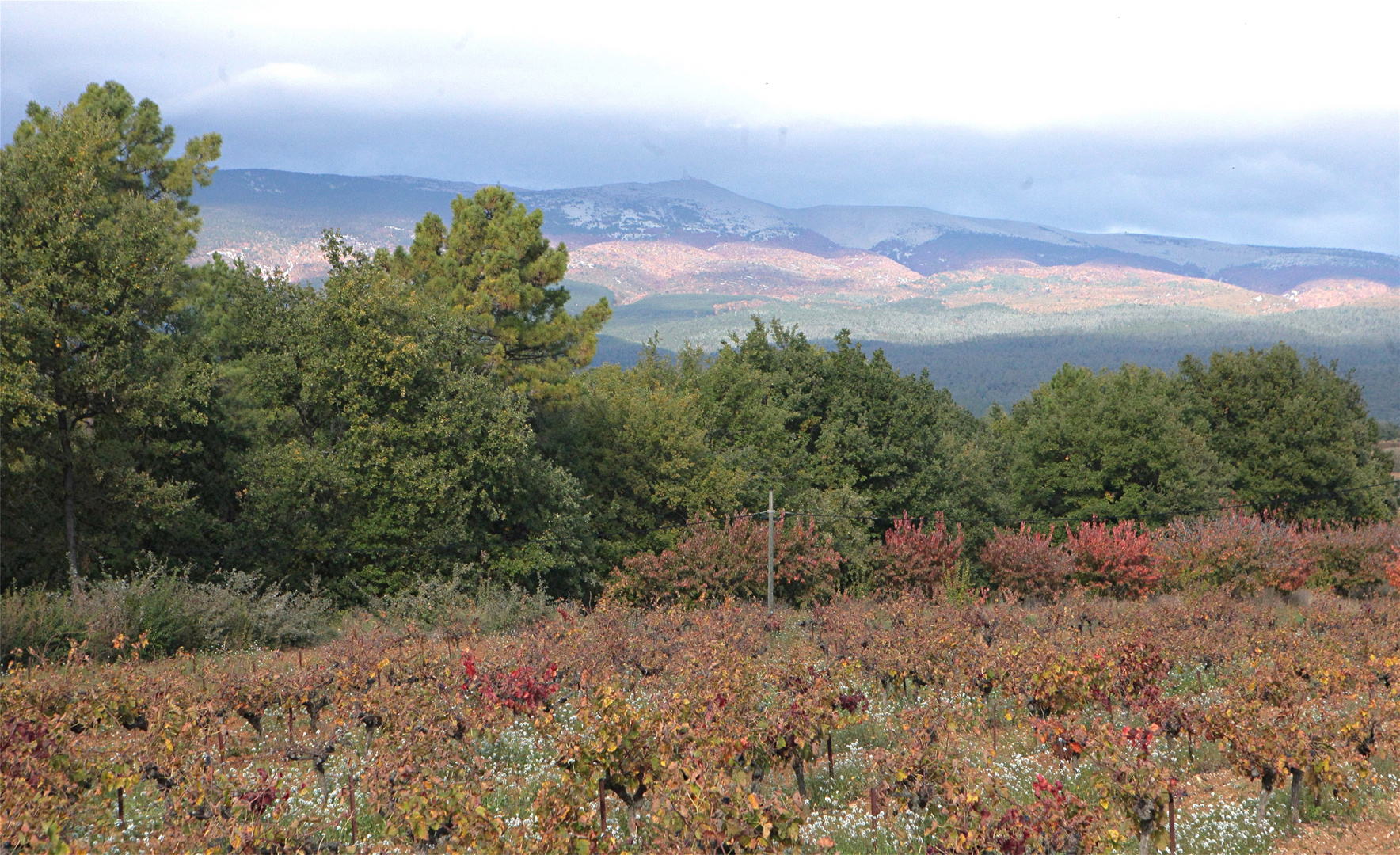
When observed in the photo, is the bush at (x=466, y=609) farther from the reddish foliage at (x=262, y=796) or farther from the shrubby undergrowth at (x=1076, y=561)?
the reddish foliage at (x=262, y=796)

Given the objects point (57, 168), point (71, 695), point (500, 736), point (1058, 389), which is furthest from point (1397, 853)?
point (1058, 389)

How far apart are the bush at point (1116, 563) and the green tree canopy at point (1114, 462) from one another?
41.1 ft

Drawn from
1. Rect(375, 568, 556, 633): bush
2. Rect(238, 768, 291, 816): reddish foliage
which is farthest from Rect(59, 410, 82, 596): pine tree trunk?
Rect(238, 768, 291, 816): reddish foliage

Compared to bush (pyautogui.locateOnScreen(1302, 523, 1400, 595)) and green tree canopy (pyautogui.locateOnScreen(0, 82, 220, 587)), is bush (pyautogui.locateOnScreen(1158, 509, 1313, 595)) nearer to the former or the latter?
bush (pyautogui.locateOnScreen(1302, 523, 1400, 595))

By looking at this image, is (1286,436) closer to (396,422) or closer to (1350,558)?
(1350,558)

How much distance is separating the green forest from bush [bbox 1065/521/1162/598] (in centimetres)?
775

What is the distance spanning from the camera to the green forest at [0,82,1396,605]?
2066cm

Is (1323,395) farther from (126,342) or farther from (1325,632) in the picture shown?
(126,342)

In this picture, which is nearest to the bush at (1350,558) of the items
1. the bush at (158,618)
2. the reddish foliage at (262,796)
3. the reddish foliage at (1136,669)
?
the reddish foliage at (1136,669)

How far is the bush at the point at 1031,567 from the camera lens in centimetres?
3384

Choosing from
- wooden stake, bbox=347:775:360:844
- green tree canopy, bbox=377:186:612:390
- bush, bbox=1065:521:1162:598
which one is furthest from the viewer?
bush, bbox=1065:521:1162:598

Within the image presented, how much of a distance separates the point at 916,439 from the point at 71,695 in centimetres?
3632

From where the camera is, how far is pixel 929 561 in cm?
3381

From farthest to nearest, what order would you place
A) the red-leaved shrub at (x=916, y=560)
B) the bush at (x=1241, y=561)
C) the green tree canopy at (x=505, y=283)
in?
the bush at (x=1241, y=561) < the red-leaved shrub at (x=916, y=560) < the green tree canopy at (x=505, y=283)
